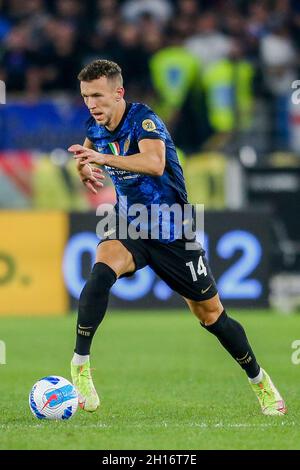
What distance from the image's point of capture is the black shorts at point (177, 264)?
7.54 m

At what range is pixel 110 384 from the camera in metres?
9.23

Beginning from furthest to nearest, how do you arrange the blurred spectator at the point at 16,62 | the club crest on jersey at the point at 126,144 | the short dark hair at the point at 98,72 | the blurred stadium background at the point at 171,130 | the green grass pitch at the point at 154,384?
1. the blurred spectator at the point at 16,62
2. the blurred stadium background at the point at 171,130
3. the club crest on jersey at the point at 126,144
4. the short dark hair at the point at 98,72
5. the green grass pitch at the point at 154,384

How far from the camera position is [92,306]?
7355 mm

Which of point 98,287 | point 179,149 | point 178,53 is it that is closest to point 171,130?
point 179,149

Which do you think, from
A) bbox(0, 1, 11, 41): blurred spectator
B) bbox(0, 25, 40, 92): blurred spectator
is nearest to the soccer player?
bbox(0, 25, 40, 92): blurred spectator

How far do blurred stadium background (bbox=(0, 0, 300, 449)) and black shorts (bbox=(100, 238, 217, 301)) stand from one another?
148 inches

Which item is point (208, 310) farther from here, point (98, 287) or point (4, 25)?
point (4, 25)

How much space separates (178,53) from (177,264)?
10610 mm

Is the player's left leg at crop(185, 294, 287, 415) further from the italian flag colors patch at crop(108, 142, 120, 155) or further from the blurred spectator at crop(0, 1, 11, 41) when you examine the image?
the blurred spectator at crop(0, 1, 11, 41)

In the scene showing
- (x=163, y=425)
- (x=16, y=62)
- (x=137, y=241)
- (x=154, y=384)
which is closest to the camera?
(x=163, y=425)

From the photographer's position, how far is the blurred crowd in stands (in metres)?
17.2

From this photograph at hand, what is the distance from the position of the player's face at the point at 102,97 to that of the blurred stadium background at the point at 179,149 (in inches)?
169

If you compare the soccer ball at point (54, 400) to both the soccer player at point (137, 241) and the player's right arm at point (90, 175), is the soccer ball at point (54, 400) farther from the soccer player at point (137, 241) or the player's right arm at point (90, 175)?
the player's right arm at point (90, 175)

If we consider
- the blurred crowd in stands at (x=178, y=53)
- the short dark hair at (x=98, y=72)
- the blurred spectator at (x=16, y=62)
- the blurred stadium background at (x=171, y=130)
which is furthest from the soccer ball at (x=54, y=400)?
the blurred spectator at (x=16, y=62)
